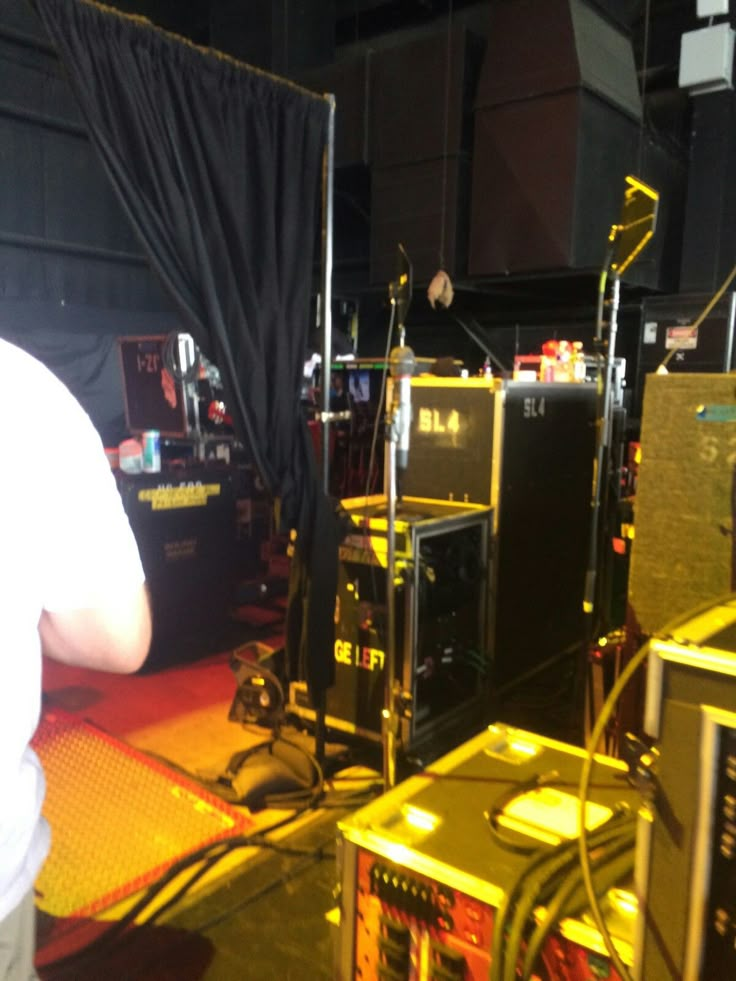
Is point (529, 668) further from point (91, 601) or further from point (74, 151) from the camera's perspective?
point (74, 151)

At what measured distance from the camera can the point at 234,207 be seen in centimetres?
229

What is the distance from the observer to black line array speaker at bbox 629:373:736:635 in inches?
53.6

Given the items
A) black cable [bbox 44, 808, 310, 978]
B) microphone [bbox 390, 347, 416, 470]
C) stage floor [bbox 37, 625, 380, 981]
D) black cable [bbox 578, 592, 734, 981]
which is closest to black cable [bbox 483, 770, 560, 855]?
black cable [bbox 578, 592, 734, 981]

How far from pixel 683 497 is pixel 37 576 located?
1.14 m

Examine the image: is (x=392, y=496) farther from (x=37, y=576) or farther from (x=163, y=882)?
(x=37, y=576)

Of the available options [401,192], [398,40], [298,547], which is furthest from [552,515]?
[398,40]

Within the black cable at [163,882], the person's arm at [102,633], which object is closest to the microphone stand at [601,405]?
the black cable at [163,882]

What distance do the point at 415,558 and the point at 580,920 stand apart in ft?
5.11

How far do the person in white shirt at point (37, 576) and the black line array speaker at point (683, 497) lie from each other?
0.99m

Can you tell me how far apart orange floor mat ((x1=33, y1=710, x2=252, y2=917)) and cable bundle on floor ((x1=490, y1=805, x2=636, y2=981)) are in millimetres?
1380

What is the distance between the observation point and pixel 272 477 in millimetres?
2420

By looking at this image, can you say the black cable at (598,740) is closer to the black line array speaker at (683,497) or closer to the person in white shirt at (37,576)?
the black line array speaker at (683,497)

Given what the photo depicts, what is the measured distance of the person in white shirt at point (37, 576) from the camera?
836 mm

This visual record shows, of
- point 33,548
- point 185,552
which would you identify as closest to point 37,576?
point 33,548
